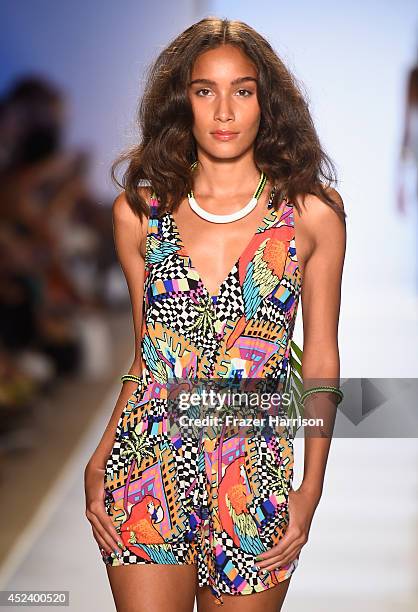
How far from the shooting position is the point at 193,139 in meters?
2.17

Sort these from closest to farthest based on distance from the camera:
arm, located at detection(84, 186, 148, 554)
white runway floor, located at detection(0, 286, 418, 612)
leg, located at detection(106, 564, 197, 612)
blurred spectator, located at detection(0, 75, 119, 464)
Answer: leg, located at detection(106, 564, 197, 612) < arm, located at detection(84, 186, 148, 554) < white runway floor, located at detection(0, 286, 418, 612) < blurred spectator, located at detection(0, 75, 119, 464)

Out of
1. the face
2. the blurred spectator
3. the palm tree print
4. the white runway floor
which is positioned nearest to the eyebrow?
the face

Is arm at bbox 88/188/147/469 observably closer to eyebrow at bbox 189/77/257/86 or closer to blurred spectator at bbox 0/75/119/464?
eyebrow at bbox 189/77/257/86

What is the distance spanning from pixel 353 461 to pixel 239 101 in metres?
2.82

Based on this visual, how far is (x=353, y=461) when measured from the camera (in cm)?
467

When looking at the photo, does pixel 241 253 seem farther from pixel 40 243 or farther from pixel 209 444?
pixel 40 243

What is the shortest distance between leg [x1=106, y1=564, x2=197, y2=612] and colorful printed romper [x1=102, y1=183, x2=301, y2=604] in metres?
0.02

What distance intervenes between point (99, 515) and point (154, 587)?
0.15m

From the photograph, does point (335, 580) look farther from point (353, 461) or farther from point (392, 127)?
point (392, 127)

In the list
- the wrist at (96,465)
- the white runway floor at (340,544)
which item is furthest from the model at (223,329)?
the white runway floor at (340,544)

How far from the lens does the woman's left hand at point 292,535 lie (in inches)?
77.9

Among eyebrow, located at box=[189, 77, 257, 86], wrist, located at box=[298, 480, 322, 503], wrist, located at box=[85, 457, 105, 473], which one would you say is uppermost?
eyebrow, located at box=[189, 77, 257, 86]

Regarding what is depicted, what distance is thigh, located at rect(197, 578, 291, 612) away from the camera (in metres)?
1.98

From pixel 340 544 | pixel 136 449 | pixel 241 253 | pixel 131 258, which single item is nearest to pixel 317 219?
pixel 241 253
